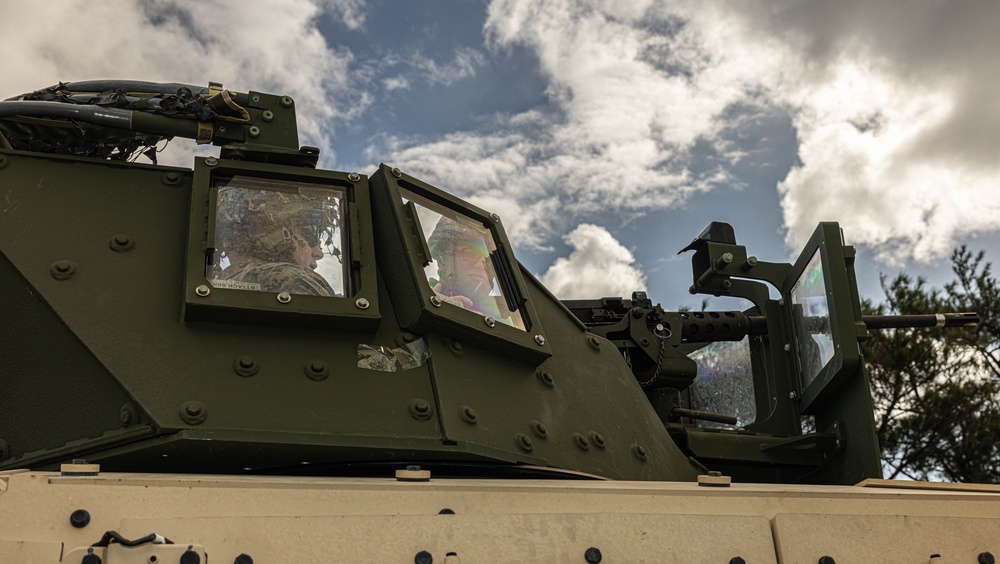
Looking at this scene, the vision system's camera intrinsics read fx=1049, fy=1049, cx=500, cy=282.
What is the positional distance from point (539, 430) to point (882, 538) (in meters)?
1.44

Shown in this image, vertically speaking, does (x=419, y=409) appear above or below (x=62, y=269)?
below

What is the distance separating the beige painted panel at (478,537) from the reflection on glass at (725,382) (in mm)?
3599

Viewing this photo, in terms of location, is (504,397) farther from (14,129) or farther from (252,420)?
(14,129)

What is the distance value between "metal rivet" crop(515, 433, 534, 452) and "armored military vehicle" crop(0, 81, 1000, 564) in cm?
2

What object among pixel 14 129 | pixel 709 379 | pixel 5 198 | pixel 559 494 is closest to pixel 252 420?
pixel 559 494

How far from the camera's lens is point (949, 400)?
1625 centimetres

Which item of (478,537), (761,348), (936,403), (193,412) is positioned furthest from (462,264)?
(936,403)

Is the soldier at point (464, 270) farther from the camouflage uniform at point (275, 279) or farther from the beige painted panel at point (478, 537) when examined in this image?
the beige painted panel at point (478, 537)

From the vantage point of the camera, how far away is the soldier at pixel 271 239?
13.0 ft

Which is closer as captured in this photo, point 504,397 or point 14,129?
point 504,397

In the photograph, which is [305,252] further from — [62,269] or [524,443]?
[524,443]

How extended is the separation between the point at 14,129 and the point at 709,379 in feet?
15.1

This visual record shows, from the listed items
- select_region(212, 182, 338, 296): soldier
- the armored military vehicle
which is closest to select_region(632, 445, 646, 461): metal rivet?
the armored military vehicle

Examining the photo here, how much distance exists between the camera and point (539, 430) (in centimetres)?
411
